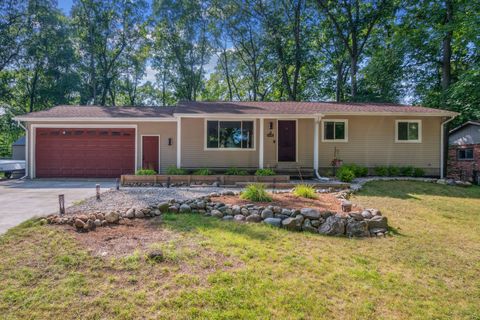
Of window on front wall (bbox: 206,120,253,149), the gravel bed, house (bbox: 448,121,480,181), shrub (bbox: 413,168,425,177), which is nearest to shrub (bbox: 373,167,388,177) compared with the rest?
shrub (bbox: 413,168,425,177)

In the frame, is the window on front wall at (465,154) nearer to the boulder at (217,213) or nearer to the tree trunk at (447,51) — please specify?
the tree trunk at (447,51)

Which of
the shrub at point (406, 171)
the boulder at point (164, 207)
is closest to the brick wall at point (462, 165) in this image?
the shrub at point (406, 171)

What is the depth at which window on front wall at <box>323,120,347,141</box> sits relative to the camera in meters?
11.9

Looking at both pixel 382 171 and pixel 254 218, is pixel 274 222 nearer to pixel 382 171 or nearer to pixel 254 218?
pixel 254 218

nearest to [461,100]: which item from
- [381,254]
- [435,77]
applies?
[435,77]

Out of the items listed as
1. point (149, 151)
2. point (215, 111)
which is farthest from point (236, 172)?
point (149, 151)

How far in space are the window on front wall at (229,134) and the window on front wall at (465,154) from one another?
14.1 metres

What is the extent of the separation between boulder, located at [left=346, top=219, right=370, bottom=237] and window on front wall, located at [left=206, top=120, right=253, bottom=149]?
7.60 meters

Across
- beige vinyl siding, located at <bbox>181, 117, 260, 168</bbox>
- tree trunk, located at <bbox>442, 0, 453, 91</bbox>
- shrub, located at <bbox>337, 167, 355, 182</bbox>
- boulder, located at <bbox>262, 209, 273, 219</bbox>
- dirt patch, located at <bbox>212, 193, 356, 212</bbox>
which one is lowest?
boulder, located at <bbox>262, 209, 273, 219</bbox>

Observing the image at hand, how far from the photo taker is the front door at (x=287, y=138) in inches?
466

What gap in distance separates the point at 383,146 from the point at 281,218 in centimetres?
930

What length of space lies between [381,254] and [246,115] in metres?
8.02

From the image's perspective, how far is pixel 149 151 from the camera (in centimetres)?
1203

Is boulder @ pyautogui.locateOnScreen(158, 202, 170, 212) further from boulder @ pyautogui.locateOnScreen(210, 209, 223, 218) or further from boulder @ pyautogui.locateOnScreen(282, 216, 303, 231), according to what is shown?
boulder @ pyautogui.locateOnScreen(282, 216, 303, 231)
